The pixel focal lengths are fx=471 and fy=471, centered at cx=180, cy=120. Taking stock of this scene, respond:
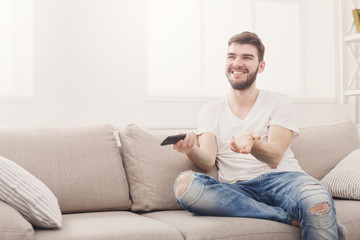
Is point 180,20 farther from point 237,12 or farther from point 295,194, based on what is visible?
point 295,194

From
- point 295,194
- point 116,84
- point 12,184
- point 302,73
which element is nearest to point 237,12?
point 302,73

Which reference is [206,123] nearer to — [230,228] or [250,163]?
[250,163]

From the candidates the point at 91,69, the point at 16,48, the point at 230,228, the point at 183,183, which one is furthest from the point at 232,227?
the point at 16,48

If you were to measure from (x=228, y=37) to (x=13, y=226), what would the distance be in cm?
242

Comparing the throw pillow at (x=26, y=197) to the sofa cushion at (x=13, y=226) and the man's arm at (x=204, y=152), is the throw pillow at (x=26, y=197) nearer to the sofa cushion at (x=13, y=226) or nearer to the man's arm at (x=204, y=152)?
the sofa cushion at (x=13, y=226)

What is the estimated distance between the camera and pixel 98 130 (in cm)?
227

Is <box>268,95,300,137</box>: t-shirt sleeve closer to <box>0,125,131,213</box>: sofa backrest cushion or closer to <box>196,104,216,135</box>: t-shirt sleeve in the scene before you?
<box>196,104,216,135</box>: t-shirt sleeve

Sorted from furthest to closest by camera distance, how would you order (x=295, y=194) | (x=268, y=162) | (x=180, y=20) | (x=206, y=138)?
(x=180, y=20), (x=206, y=138), (x=268, y=162), (x=295, y=194)

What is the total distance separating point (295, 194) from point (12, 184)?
1072mm

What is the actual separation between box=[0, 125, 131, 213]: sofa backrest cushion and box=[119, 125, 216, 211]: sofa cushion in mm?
50

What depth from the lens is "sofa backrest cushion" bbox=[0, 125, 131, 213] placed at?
202cm

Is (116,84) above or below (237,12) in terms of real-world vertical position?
below

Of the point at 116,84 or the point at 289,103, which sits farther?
the point at 116,84

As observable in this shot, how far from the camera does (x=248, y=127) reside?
2215 millimetres
